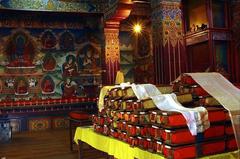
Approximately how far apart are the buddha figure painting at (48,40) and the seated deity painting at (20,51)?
1.46ft

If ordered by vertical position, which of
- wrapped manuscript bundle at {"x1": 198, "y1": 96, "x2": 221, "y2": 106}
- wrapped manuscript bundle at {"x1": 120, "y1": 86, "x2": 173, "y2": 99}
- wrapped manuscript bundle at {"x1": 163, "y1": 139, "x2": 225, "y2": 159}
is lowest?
wrapped manuscript bundle at {"x1": 163, "y1": 139, "x2": 225, "y2": 159}

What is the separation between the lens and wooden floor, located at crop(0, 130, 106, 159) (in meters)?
5.84

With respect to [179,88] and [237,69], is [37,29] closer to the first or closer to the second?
[237,69]

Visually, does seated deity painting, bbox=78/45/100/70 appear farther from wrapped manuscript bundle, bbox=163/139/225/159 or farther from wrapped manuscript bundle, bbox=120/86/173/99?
wrapped manuscript bundle, bbox=163/139/225/159

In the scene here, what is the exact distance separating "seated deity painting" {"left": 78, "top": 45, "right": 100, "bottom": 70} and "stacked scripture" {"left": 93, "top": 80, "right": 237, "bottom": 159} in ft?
23.7

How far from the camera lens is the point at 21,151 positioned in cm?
663

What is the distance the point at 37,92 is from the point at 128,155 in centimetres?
781

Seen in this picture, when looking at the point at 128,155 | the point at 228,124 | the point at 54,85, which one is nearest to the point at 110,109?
the point at 128,155

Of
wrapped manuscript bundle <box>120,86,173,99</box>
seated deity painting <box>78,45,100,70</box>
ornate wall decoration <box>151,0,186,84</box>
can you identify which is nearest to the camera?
wrapped manuscript bundle <box>120,86,173,99</box>

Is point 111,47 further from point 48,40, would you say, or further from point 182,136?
point 182,136

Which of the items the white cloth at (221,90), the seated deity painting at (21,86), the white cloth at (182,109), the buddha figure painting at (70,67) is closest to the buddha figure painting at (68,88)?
the buddha figure painting at (70,67)

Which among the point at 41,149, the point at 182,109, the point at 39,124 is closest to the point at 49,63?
the point at 39,124

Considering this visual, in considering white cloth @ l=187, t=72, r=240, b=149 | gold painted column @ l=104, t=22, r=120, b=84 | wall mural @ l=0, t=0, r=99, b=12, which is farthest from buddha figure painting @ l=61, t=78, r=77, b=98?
white cloth @ l=187, t=72, r=240, b=149

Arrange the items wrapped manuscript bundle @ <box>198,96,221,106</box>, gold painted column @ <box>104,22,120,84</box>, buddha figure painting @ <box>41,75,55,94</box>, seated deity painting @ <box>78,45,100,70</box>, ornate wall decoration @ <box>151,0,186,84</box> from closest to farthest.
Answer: wrapped manuscript bundle @ <box>198,96,221,106</box>, ornate wall decoration @ <box>151,0,186,84</box>, gold painted column @ <box>104,22,120,84</box>, buddha figure painting @ <box>41,75,55,94</box>, seated deity painting @ <box>78,45,100,70</box>
